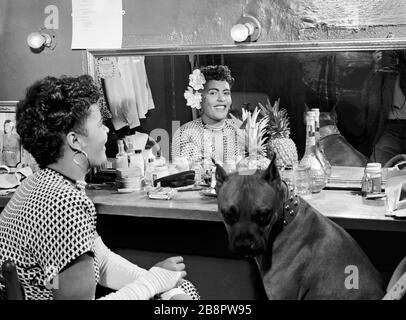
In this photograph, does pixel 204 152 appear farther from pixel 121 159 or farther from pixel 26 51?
pixel 26 51

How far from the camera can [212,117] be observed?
106 inches

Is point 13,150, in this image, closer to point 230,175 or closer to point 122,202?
point 122,202

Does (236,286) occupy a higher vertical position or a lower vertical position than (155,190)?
lower

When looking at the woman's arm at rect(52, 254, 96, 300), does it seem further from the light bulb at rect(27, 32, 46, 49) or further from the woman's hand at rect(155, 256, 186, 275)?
the light bulb at rect(27, 32, 46, 49)

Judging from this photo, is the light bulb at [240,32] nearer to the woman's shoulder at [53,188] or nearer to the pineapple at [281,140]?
the pineapple at [281,140]

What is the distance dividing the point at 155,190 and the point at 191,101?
46cm

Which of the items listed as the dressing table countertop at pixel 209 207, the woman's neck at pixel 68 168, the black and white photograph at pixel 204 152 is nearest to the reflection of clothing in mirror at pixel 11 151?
the black and white photograph at pixel 204 152

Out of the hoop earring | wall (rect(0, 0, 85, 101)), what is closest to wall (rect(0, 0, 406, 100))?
wall (rect(0, 0, 85, 101))

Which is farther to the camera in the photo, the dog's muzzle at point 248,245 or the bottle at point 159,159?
the bottle at point 159,159

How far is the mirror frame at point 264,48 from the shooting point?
245cm

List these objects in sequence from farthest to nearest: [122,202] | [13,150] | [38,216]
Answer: [13,150] → [122,202] → [38,216]

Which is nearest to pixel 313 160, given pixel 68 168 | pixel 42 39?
pixel 68 168

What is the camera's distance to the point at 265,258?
2176 millimetres

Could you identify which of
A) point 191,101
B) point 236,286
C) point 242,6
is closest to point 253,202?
point 236,286
